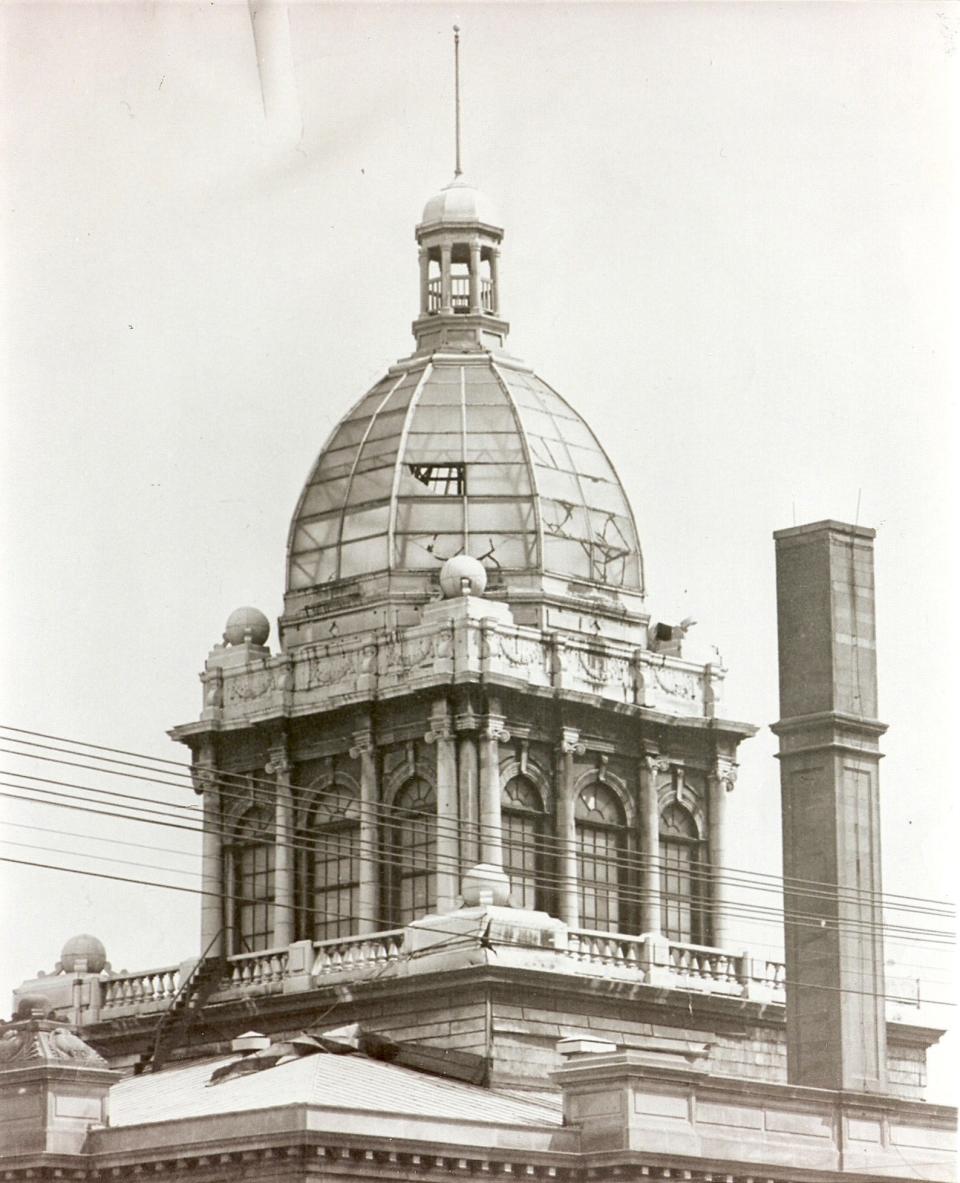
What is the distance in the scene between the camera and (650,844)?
311 ft

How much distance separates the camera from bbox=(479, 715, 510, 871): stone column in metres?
89.8

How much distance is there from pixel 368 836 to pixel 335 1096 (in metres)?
19.5

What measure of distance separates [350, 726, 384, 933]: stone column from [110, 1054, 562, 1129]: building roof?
11.3 metres

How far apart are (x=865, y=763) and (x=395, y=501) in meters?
21.2

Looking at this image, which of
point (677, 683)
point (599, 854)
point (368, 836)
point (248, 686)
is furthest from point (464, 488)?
point (599, 854)

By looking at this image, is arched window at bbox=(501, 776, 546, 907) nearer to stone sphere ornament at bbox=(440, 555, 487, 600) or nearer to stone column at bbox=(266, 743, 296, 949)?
stone sphere ornament at bbox=(440, 555, 487, 600)

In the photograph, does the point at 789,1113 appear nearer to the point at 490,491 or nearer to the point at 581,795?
the point at 581,795

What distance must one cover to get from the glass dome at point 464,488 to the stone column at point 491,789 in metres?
5.64

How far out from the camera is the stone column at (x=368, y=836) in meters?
92.2

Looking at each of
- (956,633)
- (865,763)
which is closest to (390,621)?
(865,763)

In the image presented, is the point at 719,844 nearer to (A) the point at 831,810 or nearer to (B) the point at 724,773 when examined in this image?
(B) the point at 724,773

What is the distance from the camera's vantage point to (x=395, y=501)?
96438 millimetres

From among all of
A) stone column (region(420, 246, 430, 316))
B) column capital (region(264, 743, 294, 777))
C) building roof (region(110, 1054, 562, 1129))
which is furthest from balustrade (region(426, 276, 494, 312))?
building roof (region(110, 1054, 562, 1129))

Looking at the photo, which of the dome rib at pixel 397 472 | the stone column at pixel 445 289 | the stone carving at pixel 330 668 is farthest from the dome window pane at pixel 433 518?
the stone column at pixel 445 289
